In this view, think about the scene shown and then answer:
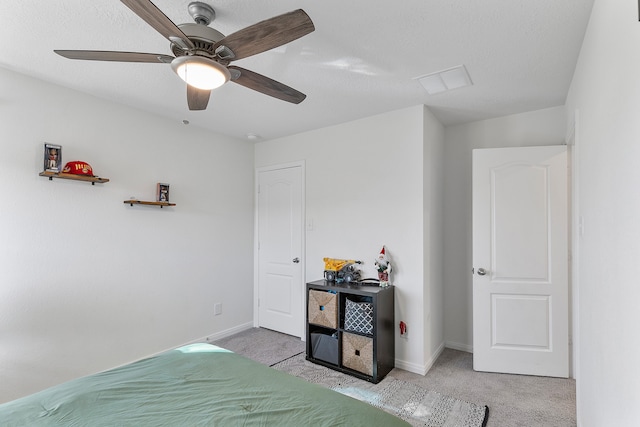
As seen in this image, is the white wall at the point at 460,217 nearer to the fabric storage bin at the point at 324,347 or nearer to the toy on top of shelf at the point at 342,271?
the toy on top of shelf at the point at 342,271

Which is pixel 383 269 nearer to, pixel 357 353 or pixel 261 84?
pixel 357 353

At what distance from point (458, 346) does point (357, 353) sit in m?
1.31

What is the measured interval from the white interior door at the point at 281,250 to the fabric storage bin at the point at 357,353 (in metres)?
0.96

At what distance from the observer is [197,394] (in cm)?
136

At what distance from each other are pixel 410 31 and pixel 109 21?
1656mm

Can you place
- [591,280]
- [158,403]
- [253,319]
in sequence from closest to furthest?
[158,403], [591,280], [253,319]

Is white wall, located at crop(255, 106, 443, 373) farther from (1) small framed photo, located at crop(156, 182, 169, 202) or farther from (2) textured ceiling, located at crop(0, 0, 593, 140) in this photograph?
(1) small framed photo, located at crop(156, 182, 169, 202)

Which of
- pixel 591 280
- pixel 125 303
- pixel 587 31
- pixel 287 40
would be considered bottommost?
pixel 125 303

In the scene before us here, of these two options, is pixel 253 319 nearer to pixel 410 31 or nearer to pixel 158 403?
pixel 158 403

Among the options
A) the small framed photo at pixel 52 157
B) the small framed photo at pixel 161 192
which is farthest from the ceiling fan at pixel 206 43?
the small framed photo at pixel 161 192

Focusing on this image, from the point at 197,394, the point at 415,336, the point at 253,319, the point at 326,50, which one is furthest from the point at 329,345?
the point at 326,50

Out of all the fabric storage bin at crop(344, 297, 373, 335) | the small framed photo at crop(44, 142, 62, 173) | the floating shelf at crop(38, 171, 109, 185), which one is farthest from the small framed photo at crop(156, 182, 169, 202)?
the fabric storage bin at crop(344, 297, 373, 335)

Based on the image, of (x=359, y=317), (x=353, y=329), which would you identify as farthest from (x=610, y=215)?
(x=353, y=329)

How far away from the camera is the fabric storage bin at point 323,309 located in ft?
9.89
